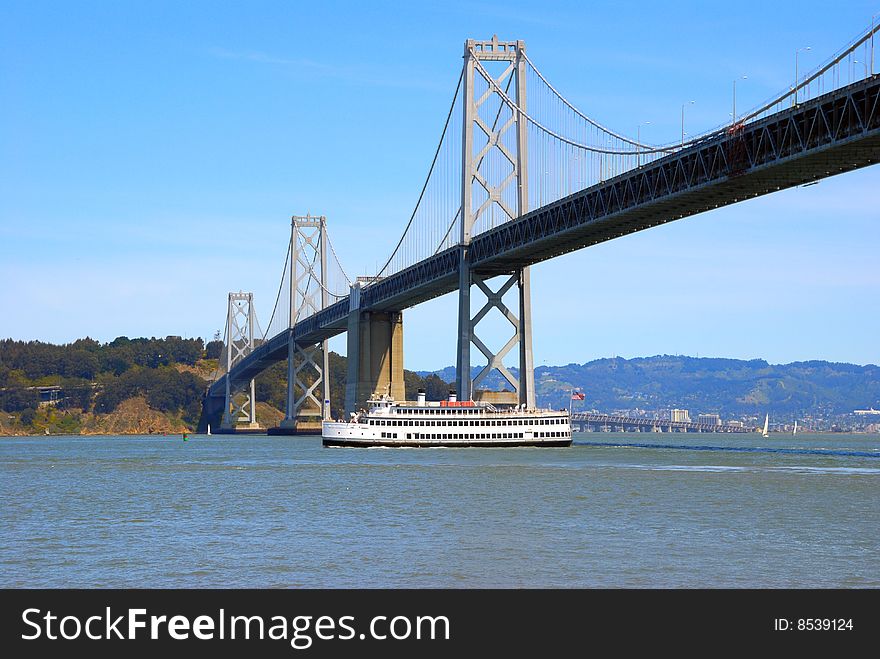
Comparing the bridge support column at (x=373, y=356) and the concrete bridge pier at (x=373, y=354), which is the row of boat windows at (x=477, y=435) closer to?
the bridge support column at (x=373, y=356)

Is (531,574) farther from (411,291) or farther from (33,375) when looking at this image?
(33,375)

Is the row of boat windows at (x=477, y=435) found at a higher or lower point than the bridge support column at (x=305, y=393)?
lower

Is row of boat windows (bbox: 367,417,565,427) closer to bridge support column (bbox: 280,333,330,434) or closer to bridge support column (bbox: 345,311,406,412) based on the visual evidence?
bridge support column (bbox: 345,311,406,412)

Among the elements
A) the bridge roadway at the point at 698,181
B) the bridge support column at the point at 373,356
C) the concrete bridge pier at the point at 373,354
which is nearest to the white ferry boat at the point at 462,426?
the bridge roadway at the point at 698,181

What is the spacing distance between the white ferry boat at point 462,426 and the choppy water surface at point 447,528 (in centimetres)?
2020

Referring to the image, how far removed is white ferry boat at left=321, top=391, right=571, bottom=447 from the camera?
2916 inches

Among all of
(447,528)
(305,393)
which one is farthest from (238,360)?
(447,528)

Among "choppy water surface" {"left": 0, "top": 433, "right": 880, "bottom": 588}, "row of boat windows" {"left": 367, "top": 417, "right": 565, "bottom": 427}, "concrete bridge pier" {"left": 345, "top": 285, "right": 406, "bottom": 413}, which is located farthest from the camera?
"concrete bridge pier" {"left": 345, "top": 285, "right": 406, "bottom": 413}

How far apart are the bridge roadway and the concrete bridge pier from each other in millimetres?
12475

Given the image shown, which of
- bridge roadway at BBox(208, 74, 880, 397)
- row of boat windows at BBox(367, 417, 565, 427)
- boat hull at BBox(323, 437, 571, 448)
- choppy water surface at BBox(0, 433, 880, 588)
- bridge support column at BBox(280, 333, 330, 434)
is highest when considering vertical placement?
bridge roadway at BBox(208, 74, 880, 397)

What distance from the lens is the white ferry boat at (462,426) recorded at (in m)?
74.1

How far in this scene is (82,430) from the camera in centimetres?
18050

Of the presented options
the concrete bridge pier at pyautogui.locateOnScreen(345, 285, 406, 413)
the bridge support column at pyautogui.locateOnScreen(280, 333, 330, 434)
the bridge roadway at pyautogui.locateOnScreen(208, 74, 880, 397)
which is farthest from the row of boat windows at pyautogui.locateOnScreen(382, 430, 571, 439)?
the bridge support column at pyautogui.locateOnScreen(280, 333, 330, 434)
